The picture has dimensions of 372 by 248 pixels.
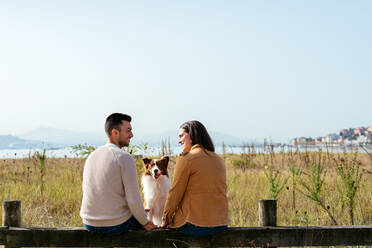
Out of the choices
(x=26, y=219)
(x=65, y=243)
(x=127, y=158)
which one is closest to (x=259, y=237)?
(x=127, y=158)

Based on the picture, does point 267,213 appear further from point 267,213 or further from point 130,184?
point 130,184

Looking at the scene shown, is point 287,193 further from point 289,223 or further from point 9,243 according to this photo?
point 9,243

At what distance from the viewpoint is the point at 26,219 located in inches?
273

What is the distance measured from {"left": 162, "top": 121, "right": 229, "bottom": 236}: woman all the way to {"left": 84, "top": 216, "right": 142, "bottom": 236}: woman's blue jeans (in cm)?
34

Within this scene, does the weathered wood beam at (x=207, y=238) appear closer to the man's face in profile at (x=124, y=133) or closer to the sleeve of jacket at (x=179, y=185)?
the sleeve of jacket at (x=179, y=185)

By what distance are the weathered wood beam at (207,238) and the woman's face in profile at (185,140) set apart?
2.80 ft

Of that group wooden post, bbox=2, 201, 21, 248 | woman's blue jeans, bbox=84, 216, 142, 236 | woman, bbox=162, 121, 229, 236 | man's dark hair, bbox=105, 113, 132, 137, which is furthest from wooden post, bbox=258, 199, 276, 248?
wooden post, bbox=2, 201, 21, 248

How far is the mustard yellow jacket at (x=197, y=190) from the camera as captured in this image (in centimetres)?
386

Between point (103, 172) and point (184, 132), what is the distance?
87 cm

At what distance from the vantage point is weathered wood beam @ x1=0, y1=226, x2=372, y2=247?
159 inches

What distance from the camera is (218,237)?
408cm

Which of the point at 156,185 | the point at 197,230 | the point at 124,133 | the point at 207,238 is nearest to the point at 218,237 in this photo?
the point at 207,238

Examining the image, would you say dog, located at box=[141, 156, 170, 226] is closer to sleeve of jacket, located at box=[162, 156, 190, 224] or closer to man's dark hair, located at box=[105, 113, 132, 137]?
sleeve of jacket, located at box=[162, 156, 190, 224]

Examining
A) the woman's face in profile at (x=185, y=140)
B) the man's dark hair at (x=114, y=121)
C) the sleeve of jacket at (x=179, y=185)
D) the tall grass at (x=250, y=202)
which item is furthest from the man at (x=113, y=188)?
the tall grass at (x=250, y=202)
